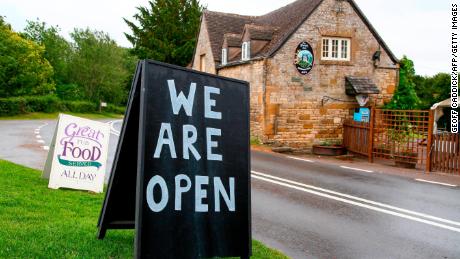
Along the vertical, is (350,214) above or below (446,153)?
below

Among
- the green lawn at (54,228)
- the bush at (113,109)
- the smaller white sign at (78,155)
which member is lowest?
the green lawn at (54,228)

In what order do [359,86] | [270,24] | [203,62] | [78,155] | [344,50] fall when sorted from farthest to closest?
[203,62]
[270,24]
[344,50]
[359,86]
[78,155]

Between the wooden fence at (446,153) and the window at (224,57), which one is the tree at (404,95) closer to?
the wooden fence at (446,153)

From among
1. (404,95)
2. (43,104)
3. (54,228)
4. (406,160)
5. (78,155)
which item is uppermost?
(404,95)

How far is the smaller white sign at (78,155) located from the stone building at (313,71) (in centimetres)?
1334

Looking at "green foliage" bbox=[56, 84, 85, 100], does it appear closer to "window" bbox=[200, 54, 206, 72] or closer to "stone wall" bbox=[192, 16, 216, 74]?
"stone wall" bbox=[192, 16, 216, 74]

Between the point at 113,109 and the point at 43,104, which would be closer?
the point at 43,104

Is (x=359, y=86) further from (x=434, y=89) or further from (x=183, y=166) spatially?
(x=434, y=89)

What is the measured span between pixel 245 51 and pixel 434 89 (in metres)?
28.3

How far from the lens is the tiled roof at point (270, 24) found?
22.5 metres

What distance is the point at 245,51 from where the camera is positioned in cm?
2430

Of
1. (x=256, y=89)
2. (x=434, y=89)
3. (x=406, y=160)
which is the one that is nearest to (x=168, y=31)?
(x=256, y=89)

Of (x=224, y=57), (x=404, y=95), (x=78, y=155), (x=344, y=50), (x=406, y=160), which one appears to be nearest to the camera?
(x=78, y=155)

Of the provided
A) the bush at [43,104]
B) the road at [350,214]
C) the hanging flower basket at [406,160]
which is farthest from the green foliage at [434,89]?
the bush at [43,104]
